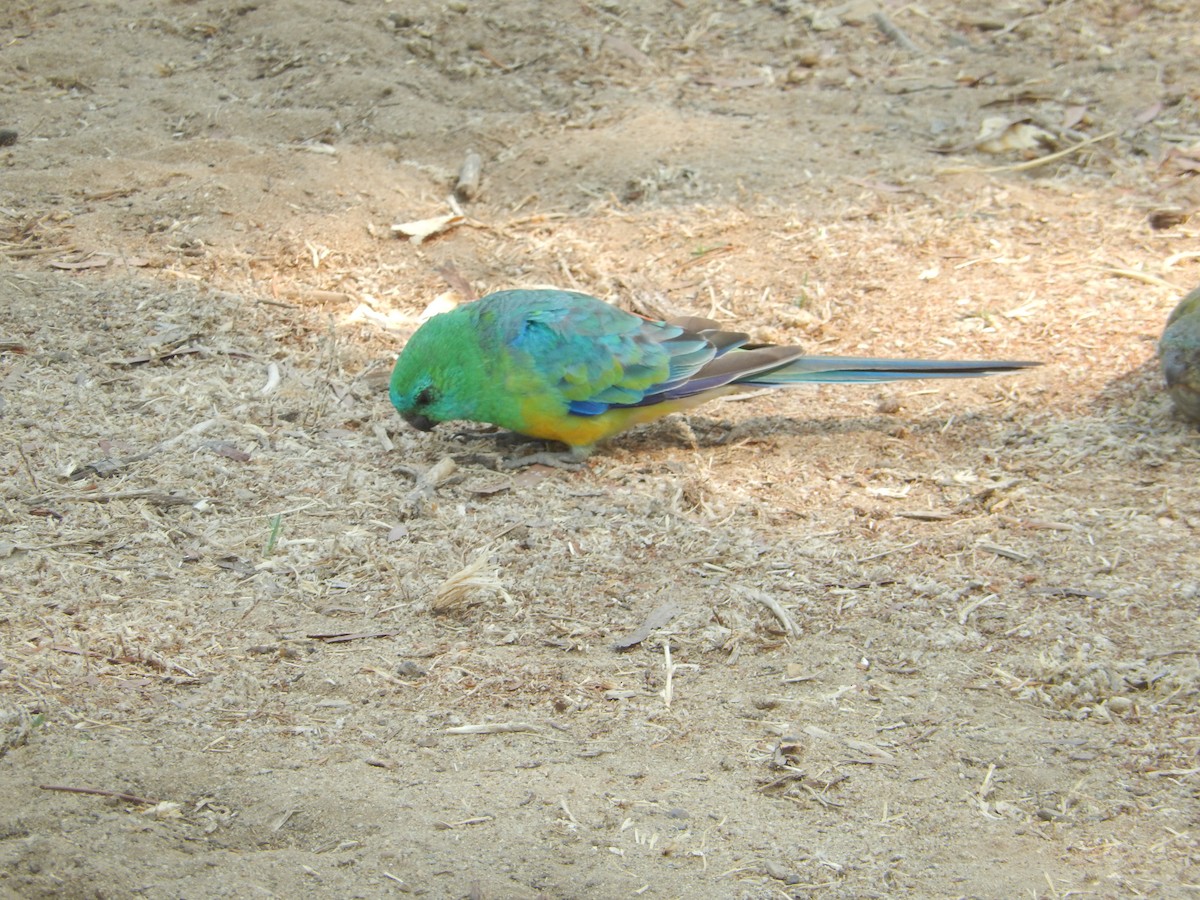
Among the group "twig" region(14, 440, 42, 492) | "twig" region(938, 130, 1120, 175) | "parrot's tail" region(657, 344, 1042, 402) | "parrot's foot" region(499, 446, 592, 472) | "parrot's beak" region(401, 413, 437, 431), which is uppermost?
"twig" region(938, 130, 1120, 175)

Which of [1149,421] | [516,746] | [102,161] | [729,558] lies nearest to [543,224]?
[102,161]

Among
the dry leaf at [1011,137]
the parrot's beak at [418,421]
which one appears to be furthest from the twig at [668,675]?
the dry leaf at [1011,137]

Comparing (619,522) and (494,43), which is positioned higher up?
(494,43)

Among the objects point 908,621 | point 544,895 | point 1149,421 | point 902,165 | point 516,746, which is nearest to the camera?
point 544,895

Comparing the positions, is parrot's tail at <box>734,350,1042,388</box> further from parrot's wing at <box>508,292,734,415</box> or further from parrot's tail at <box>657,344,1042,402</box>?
parrot's wing at <box>508,292,734,415</box>

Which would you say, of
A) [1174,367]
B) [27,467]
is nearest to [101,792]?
[27,467]

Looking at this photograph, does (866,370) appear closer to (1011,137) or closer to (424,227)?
(424,227)

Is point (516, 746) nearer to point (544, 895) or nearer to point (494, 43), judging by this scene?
point (544, 895)

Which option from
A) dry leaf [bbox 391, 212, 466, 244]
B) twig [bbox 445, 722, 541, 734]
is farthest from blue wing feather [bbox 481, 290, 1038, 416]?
twig [bbox 445, 722, 541, 734]
